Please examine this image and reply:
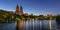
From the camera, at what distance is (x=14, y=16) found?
1419 centimetres

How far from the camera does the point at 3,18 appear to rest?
14398 millimetres

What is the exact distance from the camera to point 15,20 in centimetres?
1520

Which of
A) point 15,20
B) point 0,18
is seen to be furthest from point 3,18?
point 15,20

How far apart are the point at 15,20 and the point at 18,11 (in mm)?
1073

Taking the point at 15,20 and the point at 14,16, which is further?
the point at 15,20

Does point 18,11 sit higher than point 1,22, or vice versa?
point 18,11

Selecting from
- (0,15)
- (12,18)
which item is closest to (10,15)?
(12,18)

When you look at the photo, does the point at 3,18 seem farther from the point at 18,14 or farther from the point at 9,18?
the point at 18,14

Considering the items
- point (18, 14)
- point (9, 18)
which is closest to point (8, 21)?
point (9, 18)

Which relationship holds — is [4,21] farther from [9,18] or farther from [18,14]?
[18,14]

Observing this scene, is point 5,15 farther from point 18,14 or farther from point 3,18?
point 18,14

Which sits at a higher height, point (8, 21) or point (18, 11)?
point (18, 11)

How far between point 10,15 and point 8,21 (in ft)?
2.29

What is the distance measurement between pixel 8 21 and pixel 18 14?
1363 millimetres
